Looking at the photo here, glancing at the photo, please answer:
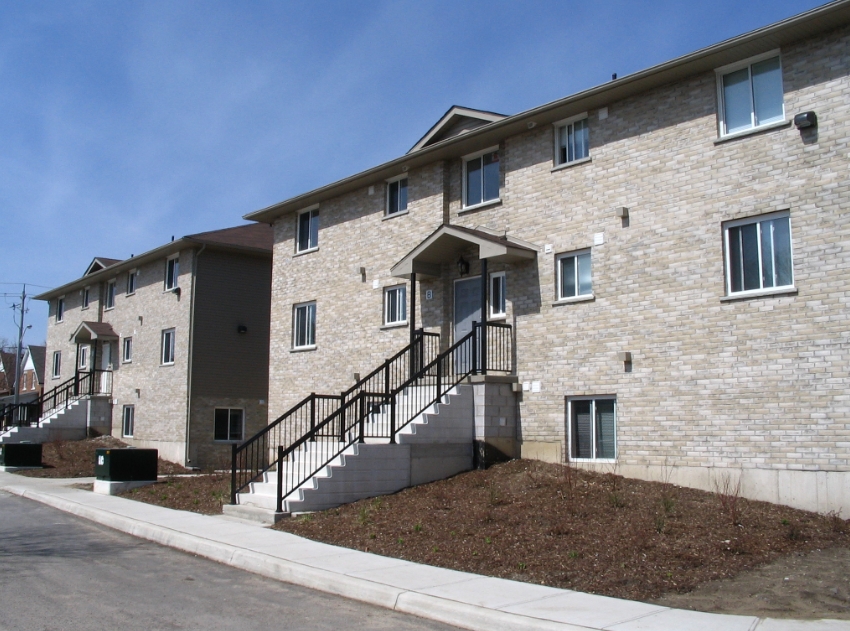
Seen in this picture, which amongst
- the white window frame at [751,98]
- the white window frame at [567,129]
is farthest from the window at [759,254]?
the white window frame at [567,129]

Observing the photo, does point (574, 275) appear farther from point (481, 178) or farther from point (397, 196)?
point (397, 196)

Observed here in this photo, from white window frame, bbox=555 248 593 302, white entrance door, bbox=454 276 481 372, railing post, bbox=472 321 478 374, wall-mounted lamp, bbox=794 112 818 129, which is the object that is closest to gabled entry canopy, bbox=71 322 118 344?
white entrance door, bbox=454 276 481 372

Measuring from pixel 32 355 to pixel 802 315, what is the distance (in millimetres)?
64704

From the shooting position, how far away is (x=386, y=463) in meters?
14.6

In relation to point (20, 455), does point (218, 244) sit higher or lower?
higher

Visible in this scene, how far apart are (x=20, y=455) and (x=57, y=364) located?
50.1ft

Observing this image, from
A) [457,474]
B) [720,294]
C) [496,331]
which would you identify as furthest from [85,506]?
[720,294]

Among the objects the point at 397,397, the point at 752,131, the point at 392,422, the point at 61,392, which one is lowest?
the point at 392,422

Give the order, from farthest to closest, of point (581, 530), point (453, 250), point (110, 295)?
point (110, 295), point (453, 250), point (581, 530)

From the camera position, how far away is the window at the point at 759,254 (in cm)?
1283

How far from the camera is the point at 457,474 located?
15656 mm

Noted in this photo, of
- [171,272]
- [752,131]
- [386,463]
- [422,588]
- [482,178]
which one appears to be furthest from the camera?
[171,272]

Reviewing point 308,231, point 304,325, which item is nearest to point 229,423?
point 304,325

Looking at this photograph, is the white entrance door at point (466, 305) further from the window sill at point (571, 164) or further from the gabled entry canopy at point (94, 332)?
the gabled entry canopy at point (94, 332)
